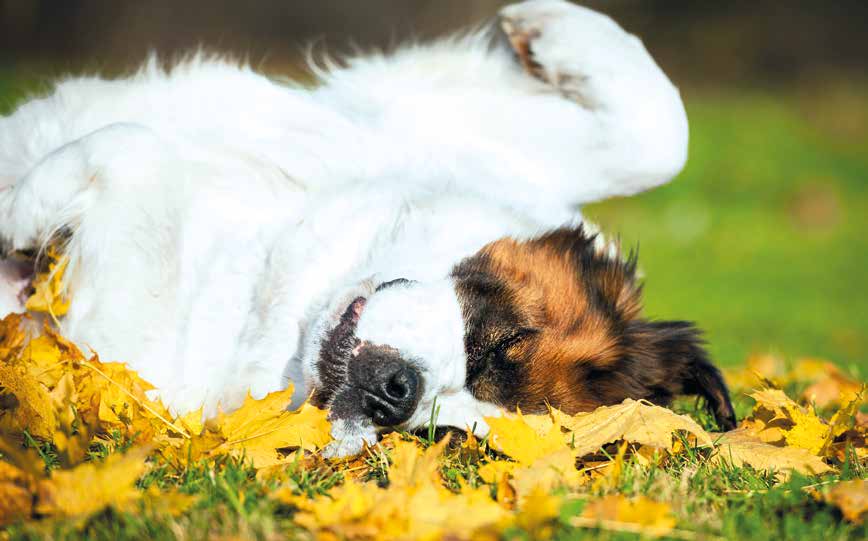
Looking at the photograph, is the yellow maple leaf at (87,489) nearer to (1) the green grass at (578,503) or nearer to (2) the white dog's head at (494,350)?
(1) the green grass at (578,503)

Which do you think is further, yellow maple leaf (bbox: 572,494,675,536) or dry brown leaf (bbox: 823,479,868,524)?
dry brown leaf (bbox: 823,479,868,524)

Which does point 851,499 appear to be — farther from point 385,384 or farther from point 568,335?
point 385,384

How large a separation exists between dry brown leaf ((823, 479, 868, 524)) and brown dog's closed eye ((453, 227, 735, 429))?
67cm

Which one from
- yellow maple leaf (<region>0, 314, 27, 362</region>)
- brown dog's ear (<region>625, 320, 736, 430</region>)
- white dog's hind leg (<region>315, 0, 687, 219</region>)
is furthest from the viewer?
white dog's hind leg (<region>315, 0, 687, 219</region>)

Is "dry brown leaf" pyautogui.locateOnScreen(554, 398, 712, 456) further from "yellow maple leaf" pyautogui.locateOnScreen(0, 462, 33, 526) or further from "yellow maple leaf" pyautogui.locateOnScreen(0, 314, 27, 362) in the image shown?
"yellow maple leaf" pyautogui.locateOnScreen(0, 314, 27, 362)

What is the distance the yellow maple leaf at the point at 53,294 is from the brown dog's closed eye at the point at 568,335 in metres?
1.12

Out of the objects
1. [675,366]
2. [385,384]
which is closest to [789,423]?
[675,366]

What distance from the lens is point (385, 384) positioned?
215cm

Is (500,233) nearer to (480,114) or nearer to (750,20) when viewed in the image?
(480,114)

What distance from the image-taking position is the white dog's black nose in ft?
7.04

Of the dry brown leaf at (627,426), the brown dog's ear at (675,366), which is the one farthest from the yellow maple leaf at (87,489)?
the brown dog's ear at (675,366)

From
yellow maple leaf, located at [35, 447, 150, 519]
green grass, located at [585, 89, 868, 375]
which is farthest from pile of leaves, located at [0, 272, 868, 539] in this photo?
green grass, located at [585, 89, 868, 375]

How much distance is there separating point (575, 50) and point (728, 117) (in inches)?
433

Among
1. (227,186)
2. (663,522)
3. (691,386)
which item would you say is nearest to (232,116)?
(227,186)
